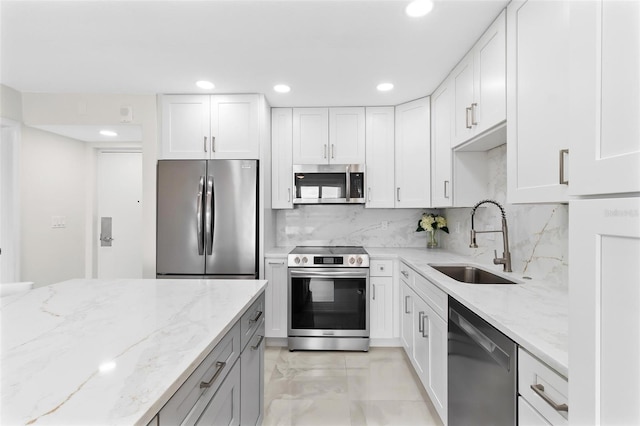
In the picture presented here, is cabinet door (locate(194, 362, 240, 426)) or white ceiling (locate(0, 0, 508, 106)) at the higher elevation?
white ceiling (locate(0, 0, 508, 106))

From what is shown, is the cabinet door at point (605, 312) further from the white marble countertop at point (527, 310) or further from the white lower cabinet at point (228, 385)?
the white lower cabinet at point (228, 385)

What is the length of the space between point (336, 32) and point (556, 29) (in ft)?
3.81

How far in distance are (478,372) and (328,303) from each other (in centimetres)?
178

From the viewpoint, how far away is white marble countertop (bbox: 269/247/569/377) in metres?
0.94

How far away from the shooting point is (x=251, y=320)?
158cm

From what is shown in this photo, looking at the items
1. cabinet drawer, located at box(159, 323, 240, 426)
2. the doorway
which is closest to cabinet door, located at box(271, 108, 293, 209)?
the doorway

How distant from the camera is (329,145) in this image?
134 inches

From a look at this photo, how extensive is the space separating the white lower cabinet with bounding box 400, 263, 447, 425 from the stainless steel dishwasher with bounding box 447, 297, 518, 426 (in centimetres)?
12

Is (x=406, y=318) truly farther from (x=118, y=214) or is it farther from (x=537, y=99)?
(x=118, y=214)

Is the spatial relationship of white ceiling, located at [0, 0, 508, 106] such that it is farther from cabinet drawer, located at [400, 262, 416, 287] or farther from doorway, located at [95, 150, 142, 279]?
cabinet drawer, located at [400, 262, 416, 287]

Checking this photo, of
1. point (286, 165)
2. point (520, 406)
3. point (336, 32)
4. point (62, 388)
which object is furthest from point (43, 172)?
point (520, 406)

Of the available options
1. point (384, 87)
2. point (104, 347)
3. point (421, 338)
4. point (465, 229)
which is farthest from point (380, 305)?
point (104, 347)

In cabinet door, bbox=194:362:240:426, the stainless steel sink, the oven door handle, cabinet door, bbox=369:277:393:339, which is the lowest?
cabinet door, bbox=369:277:393:339

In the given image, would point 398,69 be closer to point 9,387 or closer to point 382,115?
point 382,115
